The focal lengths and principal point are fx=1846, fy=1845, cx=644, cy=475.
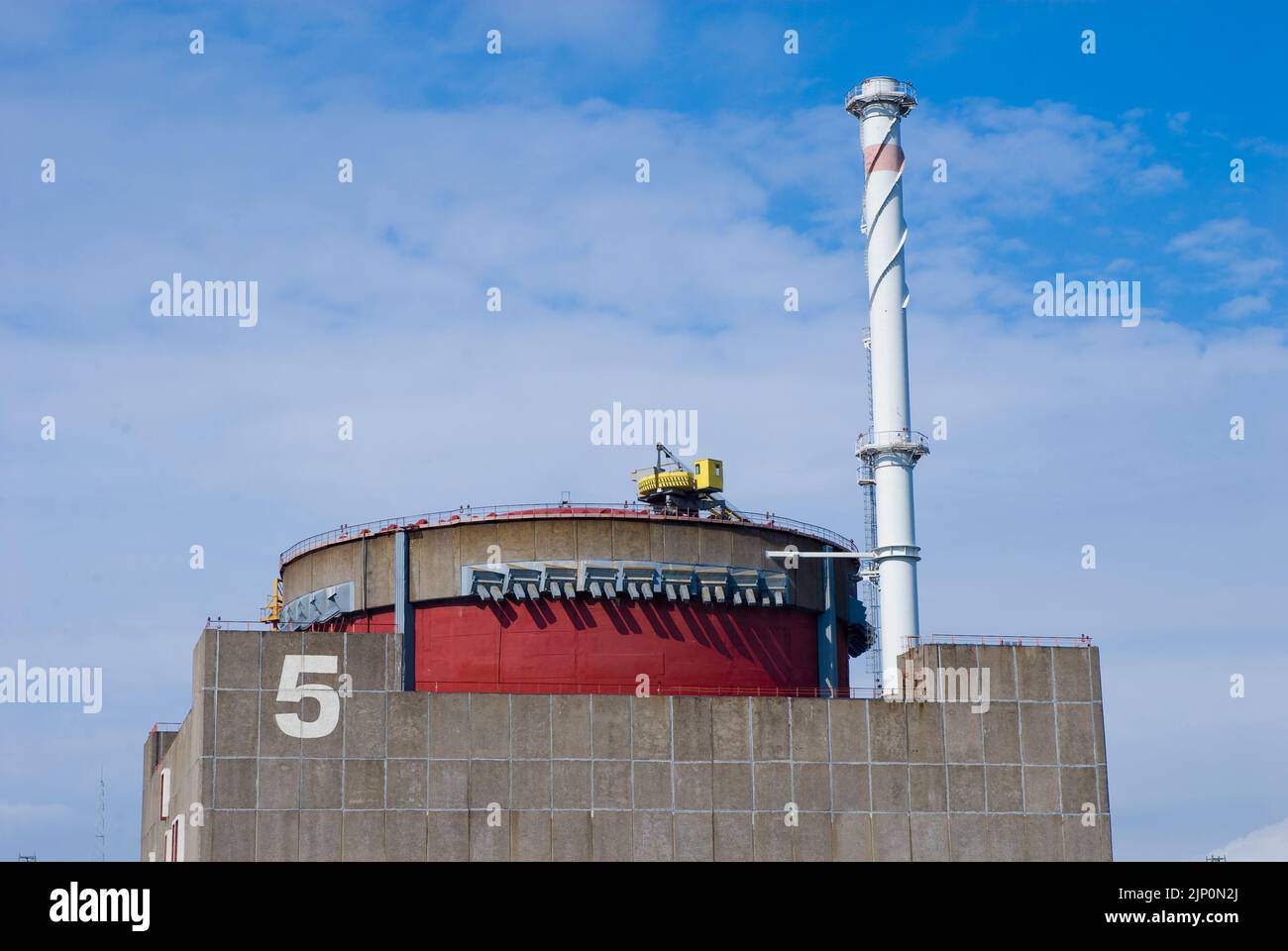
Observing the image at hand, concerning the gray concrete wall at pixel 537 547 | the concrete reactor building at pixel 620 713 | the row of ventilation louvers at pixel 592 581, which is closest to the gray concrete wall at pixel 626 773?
the concrete reactor building at pixel 620 713

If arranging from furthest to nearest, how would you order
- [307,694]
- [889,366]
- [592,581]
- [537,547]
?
[889,366], [537,547], [592,581], [307,694]

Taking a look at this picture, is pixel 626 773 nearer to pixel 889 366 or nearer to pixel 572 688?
pixel 572 688

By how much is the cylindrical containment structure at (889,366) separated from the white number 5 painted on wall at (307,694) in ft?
71.3

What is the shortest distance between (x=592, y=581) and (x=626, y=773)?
815cm

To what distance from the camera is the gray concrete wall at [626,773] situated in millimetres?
59281

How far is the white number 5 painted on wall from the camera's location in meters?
59.8

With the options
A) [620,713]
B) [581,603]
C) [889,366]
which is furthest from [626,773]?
[889,366]

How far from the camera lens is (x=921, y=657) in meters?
64.9

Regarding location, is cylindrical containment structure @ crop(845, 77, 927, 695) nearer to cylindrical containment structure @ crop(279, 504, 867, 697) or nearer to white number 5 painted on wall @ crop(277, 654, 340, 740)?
cylindrical containment structure @ crop(279, 504, 867, 697)

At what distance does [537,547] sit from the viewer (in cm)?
6700
